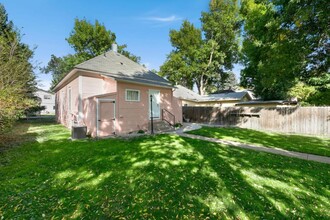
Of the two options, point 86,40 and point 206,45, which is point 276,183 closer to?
point 206,45

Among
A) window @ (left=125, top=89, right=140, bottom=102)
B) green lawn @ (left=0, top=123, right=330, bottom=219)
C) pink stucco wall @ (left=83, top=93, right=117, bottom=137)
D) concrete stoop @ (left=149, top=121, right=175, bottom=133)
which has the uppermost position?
window @ (left=125, top=89, right=140, bottom=102)

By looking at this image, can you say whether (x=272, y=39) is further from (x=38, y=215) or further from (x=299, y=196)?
(x=38, y=215)

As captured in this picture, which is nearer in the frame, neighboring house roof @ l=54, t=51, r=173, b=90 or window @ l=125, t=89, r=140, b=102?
window @ l=125, t=89, r=140, b=102

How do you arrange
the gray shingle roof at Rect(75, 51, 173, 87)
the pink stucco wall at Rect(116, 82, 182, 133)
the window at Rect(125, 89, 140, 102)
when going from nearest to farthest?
the pink stucco wall at Rect(116, 82, 182, 133), the window at Rect(125, 89, 140, 102), the gray shingle roof at Rect(75, 51, 173, 87)

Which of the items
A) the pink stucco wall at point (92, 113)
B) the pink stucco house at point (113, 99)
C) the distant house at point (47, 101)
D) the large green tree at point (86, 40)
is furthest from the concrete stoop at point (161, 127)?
the distant house at point (47, 101)

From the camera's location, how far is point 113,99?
970cm

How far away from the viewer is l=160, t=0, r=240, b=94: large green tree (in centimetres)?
2936

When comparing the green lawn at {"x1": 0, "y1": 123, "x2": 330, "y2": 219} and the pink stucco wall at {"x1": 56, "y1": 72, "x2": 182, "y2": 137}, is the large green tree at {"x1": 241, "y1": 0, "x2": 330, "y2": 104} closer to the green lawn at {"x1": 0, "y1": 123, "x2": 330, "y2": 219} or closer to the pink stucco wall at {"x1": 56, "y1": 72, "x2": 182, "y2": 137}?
the pink stucco wall at {"x1": 56, "y1": 72, "x2": 182, "y2": 137}

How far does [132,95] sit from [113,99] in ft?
4.78

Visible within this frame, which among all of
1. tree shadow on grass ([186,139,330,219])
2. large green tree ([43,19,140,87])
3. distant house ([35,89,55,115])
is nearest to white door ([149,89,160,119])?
tree shadow on grass ([186,139,330,219])

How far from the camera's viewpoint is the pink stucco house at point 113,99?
9516 millimetres

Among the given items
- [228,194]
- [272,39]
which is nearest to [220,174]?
[228,194]

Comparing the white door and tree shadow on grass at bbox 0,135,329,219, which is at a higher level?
the white door

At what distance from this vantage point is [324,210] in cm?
313
